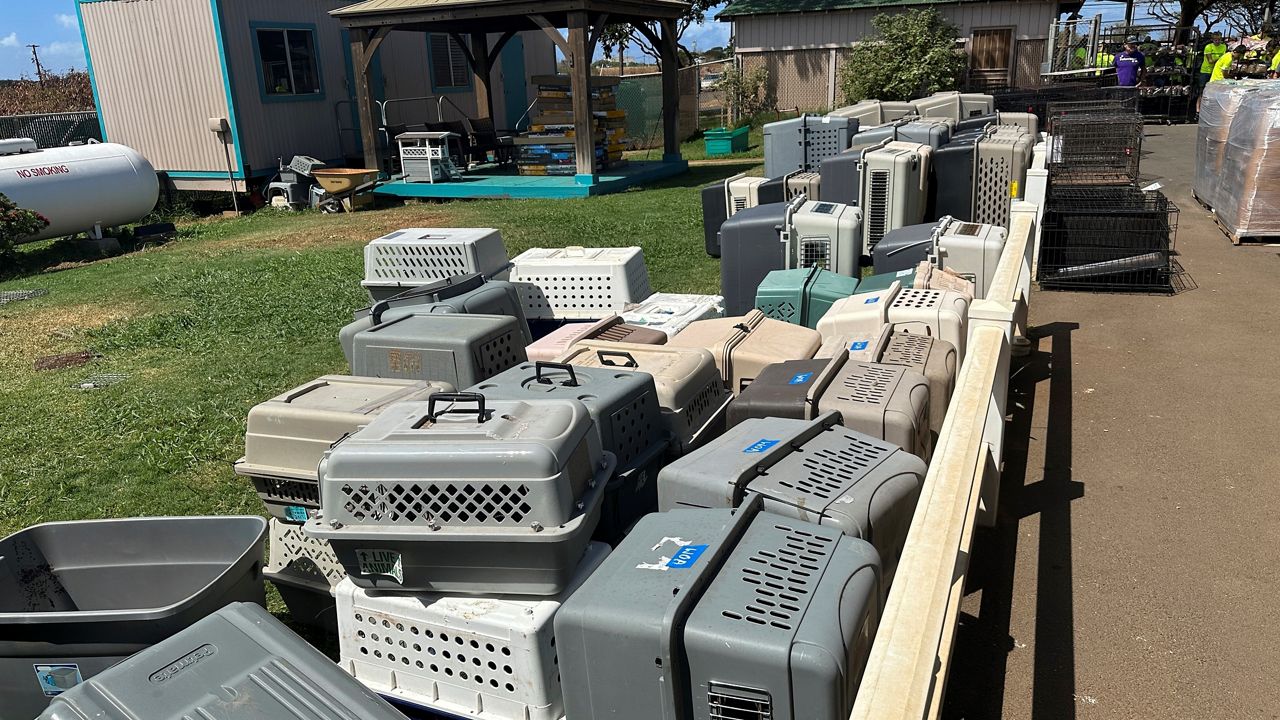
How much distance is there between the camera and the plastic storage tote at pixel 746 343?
416 centimetres

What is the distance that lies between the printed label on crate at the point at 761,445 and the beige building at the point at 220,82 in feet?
54.4

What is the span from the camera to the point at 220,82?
16828 millimetres

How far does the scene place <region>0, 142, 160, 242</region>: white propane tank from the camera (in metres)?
12.9

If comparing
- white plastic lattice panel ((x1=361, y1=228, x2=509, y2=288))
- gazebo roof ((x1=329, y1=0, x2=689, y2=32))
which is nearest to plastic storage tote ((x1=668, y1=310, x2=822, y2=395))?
white plastic lattice panel ((x1=361, y1=228, x2=509, y2=288))

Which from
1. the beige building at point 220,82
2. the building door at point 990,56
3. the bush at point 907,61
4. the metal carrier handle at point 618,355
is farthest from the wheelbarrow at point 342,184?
the building door at point 990,56

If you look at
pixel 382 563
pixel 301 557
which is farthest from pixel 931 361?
pixel 301 557

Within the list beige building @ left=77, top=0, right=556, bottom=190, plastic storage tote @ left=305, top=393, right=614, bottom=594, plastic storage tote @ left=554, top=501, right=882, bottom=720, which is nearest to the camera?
plastic storage tote @ left=554, top=501, right=882, bottom=720

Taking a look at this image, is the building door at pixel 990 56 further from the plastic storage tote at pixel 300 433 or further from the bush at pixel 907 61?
the plastic storage tote at pixel 300 433

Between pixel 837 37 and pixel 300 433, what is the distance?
1026 inches

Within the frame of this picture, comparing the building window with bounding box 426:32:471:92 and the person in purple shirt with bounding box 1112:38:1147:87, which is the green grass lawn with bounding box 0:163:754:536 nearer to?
the building window with bounding box 426:32:471:92

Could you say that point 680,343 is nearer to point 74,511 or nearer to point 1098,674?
point 1098,674

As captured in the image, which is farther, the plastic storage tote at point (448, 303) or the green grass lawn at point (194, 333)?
the green grass lawn at point (194, 333)

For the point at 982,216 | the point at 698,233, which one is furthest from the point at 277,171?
the point at 982,216

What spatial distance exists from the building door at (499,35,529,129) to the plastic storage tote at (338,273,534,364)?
2025 centimetres
